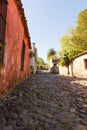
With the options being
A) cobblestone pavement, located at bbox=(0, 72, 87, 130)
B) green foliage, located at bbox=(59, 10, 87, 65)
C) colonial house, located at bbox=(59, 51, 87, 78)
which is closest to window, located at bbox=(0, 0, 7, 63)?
cobblestone pavement, located at bbox=(0, 72, 87, 130)

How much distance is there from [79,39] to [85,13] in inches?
182

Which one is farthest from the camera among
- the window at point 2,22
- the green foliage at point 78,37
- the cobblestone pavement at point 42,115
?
the green foliage at point 78,37

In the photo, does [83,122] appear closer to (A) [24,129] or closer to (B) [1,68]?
(A) [24,129]

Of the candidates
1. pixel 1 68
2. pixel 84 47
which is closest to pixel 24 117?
pixel 1 68

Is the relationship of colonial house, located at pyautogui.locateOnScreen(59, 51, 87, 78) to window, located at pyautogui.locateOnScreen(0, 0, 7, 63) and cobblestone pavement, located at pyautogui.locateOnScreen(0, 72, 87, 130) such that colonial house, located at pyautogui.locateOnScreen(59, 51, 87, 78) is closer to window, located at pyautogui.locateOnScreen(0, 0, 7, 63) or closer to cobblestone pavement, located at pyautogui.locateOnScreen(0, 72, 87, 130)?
cobblestone pavement, located at pyautogui.locateOnScreen(0, 72, 87, 130)

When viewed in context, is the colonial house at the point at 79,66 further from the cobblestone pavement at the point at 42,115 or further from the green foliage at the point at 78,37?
the cobblestone pavement at the point at 42,115

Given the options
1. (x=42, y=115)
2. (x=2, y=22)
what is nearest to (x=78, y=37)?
(x=2, y=22)

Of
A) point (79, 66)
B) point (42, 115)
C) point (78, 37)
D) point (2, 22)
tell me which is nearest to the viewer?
point (42, 115)

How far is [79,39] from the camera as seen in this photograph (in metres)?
28.2

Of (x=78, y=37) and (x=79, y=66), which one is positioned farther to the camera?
(x=78, y=37)

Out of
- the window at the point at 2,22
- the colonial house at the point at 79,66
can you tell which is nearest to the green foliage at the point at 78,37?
the colonial house at the point at 79,66

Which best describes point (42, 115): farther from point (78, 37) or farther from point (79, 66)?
point (78, 37)

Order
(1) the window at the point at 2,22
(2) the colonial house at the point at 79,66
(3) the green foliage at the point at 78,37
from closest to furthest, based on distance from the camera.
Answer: (1) the window at the point at 2,22
(2) the colonial house at the point at 79,66
(3) the green foliage at the point at 78,37

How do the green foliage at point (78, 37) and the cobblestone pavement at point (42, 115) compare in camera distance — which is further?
the green foliage at point (78, 37)
